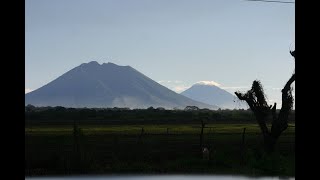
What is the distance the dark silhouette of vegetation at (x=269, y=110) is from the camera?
2355cm

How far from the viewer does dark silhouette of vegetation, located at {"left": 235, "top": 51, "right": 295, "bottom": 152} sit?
23.5 m

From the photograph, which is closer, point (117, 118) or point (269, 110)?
point (269, 110)

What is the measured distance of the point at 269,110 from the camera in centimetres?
2564

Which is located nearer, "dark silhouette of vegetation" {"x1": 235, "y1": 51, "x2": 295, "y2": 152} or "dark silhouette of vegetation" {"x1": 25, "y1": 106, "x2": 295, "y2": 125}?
"dark silhouette of vegetation" {"x1": 235, "y1": 51, "x2": 295, "y2": 152}

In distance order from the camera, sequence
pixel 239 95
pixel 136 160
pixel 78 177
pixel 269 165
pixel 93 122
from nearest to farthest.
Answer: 1. pixel 78 177
2. pixel 269 165
3. pixel 136 160
4. pixel 239 95
5. pixel 93 122

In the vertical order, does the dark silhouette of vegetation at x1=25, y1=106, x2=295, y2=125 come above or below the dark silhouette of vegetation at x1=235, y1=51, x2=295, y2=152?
below

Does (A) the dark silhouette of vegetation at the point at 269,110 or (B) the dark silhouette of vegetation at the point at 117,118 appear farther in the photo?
(B) the dark silhouette of vegetation at the point at 117,118

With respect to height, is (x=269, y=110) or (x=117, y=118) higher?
(x=269, y=110)

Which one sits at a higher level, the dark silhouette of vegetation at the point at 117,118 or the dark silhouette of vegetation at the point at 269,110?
the dark silhouette of vegetation at the point at 269,110
